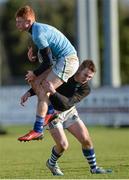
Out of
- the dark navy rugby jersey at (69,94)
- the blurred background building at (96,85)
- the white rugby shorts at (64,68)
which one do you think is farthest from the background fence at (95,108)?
the white rugby shorts at (64,68)

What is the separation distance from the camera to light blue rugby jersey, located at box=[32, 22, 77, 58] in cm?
1254

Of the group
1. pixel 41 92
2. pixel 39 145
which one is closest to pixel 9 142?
pixel 39 145

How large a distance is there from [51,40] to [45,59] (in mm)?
309

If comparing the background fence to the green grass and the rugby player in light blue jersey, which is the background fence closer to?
the green grass

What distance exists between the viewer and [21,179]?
39.9 feet

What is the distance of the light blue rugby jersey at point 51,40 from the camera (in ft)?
41.1

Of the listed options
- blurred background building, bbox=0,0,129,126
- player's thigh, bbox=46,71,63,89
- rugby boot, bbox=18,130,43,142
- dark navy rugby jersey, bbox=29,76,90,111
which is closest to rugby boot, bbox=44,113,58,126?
dark navy rugby jersey, bbox=29,76,90,111

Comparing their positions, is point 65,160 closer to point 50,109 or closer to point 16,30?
point 50,109

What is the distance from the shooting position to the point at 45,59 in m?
12.6

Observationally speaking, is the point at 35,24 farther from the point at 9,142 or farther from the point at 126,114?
the point at 126,114

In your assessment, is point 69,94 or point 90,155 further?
point 90,155

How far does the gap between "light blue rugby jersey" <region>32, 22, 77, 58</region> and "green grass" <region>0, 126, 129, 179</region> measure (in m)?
1.82

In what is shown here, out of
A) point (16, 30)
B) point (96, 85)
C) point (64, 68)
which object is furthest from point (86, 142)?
point (16, 30)

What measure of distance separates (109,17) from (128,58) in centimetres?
3293
